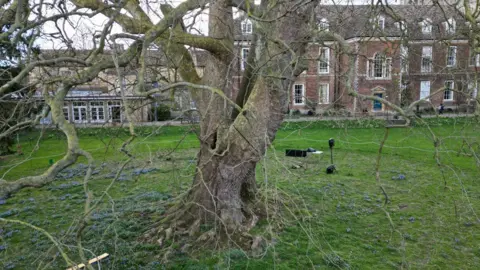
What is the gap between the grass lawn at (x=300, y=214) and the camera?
14.4 feet

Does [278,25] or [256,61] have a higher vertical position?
[278,25]

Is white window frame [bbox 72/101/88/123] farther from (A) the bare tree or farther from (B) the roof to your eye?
(B) the roof

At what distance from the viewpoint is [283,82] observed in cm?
541

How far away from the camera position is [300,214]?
380 centimetres

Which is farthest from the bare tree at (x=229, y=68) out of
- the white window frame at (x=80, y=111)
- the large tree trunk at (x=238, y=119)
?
the white window frame at (x=80, y=111)

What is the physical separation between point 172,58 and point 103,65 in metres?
2.59

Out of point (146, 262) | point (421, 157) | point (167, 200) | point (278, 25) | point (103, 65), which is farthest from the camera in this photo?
point (421, 157)

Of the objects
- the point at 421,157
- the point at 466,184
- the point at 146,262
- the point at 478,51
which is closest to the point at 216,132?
the point at 146,262

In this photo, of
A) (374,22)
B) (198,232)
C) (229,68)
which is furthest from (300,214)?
(374,22)

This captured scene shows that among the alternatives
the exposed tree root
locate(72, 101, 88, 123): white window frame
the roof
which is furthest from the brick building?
locate(72, 101, 88, 123): white window frame

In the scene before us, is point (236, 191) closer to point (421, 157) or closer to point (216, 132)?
point (216, 132)

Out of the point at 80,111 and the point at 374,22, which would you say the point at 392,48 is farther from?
the point at 80,111

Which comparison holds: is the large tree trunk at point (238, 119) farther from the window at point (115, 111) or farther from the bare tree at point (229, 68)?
the window at point (115, 111)

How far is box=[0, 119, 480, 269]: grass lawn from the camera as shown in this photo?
440cm
